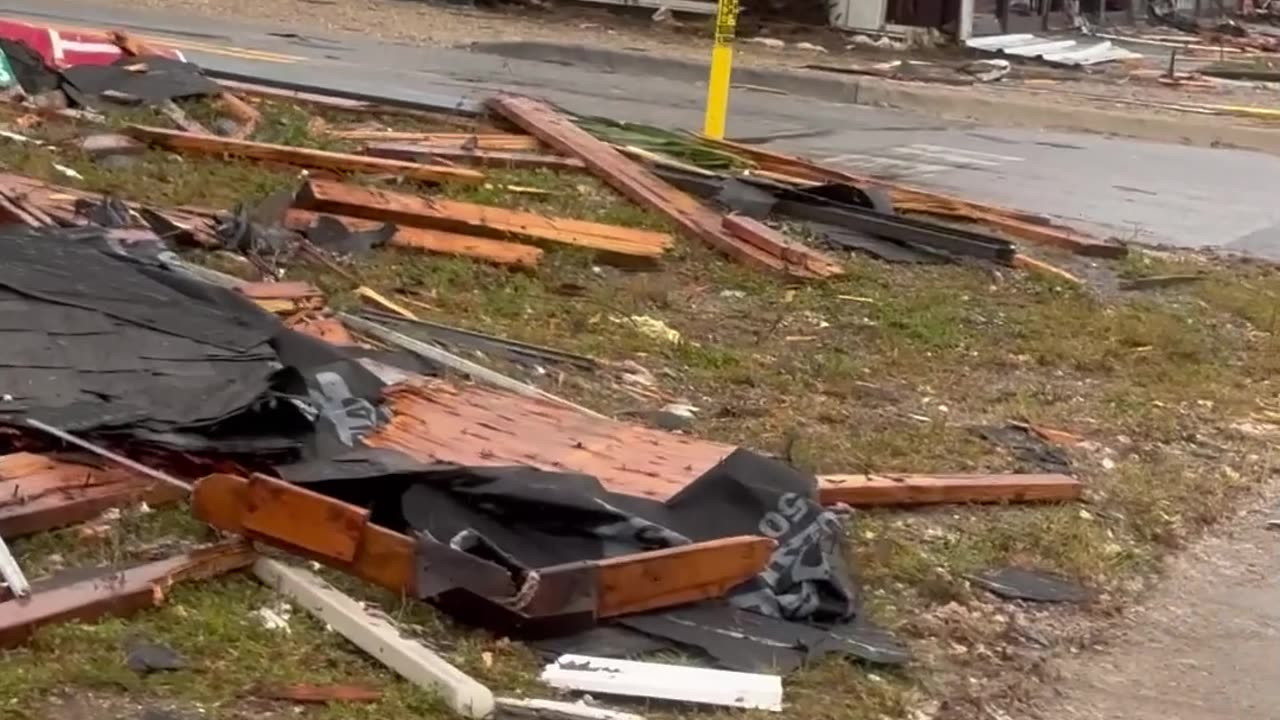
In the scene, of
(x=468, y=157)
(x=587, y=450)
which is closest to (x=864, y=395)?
(x=587, y=450)

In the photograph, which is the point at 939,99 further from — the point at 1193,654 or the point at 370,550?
the point at 370,550

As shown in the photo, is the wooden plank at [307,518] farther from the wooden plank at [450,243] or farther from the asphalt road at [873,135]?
the asphalt road at [873,135]

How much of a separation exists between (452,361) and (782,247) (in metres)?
2.97

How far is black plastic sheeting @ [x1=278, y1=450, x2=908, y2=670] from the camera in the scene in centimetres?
449

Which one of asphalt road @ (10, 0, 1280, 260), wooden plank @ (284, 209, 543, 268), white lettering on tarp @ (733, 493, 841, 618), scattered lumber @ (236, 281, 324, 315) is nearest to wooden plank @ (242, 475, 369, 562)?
white lettering on tarp @ (733, 493, 841, 618)

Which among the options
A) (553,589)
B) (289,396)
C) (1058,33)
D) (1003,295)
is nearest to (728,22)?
(1003,295)

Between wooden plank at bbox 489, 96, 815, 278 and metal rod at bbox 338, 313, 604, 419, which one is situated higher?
wooden plank at bbox 489, 96, 815, 278

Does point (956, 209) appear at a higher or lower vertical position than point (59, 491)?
higher

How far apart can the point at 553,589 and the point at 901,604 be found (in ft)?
3.85

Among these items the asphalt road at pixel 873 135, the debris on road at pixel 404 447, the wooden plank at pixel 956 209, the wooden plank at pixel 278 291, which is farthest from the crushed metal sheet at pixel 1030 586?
the asphalt road at pixel 873 135

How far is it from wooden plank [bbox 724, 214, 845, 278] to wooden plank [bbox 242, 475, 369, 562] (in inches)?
188

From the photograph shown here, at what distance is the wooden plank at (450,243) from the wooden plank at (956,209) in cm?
303

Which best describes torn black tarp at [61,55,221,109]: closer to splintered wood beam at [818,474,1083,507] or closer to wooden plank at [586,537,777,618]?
splintered wood beam at [818,474,1083,507]

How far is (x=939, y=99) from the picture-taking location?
1877 centimetres
